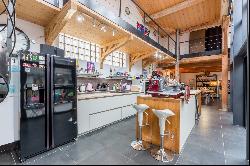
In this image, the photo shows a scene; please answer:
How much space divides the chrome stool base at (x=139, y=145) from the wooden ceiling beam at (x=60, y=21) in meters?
2.62

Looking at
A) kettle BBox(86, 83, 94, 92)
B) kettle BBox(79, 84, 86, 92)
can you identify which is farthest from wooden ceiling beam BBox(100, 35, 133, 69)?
kettle BBox(79, 84, 86, 92)

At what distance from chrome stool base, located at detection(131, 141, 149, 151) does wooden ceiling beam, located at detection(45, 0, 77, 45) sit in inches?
103

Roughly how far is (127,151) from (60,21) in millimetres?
2697

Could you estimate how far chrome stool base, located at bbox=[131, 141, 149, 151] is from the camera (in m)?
2.82

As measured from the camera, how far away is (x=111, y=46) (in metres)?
4.96

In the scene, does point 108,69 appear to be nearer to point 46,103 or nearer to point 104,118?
point 104,118

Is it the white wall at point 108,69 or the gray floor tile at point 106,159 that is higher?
the white wall at point 108,69

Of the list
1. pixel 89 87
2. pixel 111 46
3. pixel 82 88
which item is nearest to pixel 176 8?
pixel 111 46

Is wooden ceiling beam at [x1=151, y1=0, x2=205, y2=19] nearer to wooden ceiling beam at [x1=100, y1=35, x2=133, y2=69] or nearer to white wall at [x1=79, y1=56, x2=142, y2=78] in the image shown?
white wall at [x1=79, y1=56, x2=142, y2=78]

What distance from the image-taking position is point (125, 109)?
4.83 metres

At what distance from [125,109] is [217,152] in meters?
2.67

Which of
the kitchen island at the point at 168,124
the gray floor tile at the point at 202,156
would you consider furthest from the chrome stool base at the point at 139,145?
the gray floor tile at the point at 202,156

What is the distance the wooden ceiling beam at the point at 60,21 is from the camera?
2.84 m

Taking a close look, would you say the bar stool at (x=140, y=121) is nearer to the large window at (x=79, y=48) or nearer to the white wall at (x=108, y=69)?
the white wall at (x=108, y=69)
